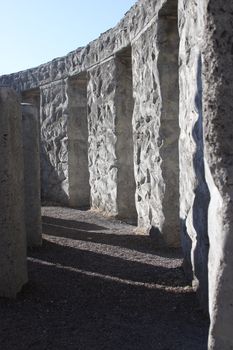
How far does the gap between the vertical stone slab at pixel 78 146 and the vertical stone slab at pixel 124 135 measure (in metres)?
2.11

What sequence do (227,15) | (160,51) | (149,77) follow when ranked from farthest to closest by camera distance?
(149,77), (160,51), (227,15)

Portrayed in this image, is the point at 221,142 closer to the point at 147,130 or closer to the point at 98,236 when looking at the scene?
the point at 147,130

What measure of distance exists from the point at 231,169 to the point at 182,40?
10.3 ft

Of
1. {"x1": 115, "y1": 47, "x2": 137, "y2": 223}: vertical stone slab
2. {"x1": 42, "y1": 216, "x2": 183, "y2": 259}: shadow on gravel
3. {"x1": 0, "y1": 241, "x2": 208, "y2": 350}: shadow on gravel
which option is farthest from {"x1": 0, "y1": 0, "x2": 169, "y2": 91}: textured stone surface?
{"x1": 0, "y1": 241, "x2": 208, "y2": 350}: shadow on gravel

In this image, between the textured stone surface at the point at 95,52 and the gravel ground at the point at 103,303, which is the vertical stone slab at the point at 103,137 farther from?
the gravel ground at the point at 103,303

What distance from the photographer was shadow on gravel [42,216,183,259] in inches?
214

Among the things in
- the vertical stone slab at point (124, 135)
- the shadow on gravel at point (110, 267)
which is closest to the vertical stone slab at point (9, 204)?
the shadow on gravel at point (110, 267)

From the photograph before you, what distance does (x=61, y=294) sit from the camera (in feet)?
12.0

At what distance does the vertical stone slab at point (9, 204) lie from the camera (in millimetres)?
3461

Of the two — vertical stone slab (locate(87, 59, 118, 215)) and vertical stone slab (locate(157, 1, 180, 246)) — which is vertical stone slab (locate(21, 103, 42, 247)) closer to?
vertical stone slab (locate(157, 1, 180, 246))

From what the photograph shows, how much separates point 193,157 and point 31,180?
2469 mm

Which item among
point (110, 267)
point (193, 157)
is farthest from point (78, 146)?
point (193, 157)

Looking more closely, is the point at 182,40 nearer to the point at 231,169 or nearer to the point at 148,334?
the point at 148,334

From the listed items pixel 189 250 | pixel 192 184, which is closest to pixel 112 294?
pixel 189 250
